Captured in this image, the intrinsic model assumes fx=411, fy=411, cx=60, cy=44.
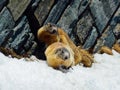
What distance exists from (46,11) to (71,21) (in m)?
1.27

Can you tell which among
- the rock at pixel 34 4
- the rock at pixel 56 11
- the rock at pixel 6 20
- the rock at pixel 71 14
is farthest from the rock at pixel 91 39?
the rock at pixel 6 20

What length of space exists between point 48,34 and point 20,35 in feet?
3.23

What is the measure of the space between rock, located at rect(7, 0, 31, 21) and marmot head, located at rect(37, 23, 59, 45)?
898 millimetres

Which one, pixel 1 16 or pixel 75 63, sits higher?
pixel 1 16

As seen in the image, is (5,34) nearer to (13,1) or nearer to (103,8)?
(13,1)

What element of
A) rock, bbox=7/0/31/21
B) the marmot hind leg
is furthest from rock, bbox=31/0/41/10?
the marmot hind leg

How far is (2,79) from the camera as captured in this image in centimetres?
991

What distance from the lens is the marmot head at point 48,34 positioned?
1294cm

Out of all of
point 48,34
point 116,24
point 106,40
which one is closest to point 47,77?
point 48,34

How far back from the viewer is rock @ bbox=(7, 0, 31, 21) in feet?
43.1

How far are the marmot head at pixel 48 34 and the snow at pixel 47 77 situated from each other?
1.08 meters

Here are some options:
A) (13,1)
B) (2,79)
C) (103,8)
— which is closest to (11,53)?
(13,1)

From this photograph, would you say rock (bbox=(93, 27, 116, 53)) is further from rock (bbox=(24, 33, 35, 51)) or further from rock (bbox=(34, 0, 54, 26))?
rock (bbox=(24, 33, 35, 51))

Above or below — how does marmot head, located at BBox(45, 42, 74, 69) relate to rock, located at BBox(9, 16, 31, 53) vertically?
below
